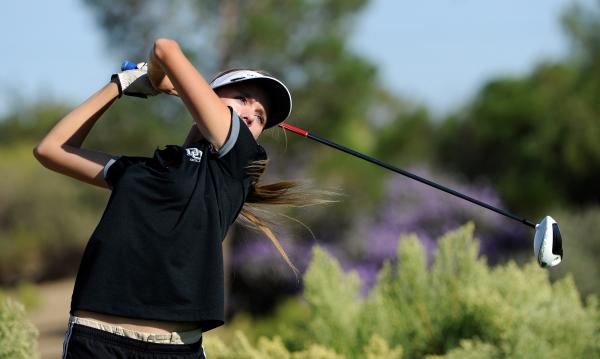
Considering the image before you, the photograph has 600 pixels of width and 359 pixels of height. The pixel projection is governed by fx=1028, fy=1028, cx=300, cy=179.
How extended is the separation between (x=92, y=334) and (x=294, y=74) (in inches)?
579

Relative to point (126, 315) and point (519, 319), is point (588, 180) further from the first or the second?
point (126, 315)

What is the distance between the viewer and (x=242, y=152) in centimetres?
346

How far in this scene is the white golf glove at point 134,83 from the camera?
367cm

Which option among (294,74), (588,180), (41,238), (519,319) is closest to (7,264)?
(41,238)

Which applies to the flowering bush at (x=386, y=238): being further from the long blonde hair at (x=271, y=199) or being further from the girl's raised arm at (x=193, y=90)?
the girl's raised arm at (x=193, y=90)

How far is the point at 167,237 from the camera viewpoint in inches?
132

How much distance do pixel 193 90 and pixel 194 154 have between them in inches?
10.7

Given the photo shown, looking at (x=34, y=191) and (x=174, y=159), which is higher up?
(x=34, y=191)

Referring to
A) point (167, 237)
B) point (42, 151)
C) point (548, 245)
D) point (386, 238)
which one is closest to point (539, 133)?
point (386, 238)

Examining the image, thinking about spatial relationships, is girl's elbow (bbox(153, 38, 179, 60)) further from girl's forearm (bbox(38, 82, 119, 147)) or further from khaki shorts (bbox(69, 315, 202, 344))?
khaki shorts (bbox(69, 315, 202, 344))

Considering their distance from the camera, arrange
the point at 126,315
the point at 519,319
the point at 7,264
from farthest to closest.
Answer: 1. the point at 7,264
2. the point at 519,319
3. the point at 126,315

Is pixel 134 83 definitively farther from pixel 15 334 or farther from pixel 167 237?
pixel 15 334

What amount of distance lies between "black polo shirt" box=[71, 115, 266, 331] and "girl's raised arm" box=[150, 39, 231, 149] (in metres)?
0.08

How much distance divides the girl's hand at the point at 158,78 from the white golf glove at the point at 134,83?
2.0 inches
